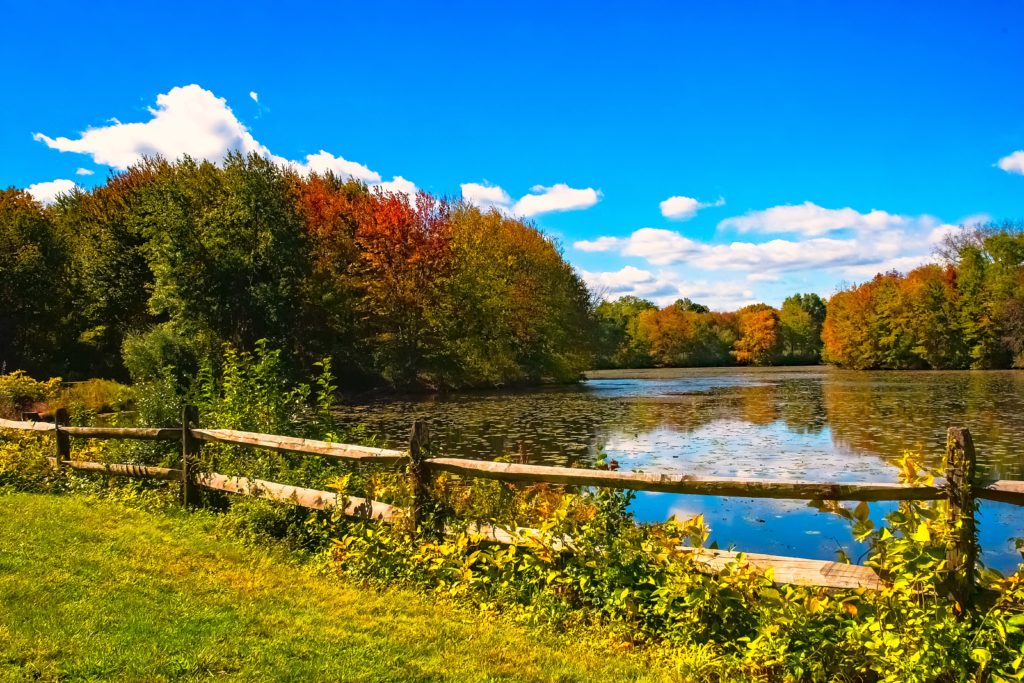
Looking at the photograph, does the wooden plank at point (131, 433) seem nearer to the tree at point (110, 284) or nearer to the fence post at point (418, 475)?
the fence post at point (418, 475)

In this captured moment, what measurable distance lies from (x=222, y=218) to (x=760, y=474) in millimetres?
32897

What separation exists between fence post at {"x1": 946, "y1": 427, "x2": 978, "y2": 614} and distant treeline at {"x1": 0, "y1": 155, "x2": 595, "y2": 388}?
33226 millimetres

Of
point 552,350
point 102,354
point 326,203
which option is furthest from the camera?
point 552,350

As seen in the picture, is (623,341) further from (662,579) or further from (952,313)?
(662,579)

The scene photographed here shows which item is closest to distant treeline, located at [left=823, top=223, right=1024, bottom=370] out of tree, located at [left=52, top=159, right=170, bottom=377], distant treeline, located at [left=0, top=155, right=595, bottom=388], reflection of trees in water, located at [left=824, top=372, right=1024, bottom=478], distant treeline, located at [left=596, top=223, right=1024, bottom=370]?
distant treeline, located at [left=596, top=223, right=1024, bottom=370]

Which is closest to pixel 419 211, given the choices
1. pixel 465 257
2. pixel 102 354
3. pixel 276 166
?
pixel 465 257

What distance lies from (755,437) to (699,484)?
17.6m

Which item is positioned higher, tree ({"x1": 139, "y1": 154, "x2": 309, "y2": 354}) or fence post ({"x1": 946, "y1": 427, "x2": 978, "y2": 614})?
tree ({"x1": 139, "y1": 154, "x2": 309, "y2": 354})

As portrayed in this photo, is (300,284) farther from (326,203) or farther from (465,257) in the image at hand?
(465,257)

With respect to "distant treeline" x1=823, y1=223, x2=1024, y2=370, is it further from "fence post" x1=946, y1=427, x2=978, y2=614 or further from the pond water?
"fence post" x1=946, y1=427, x2=978, y2=614

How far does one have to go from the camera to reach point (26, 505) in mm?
8516

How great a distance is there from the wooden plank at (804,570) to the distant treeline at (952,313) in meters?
69.6

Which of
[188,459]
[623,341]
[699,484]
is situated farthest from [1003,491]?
[623,341]

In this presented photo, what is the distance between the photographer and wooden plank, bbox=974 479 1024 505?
429 cm
